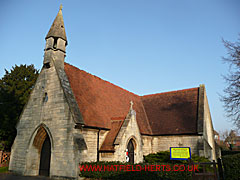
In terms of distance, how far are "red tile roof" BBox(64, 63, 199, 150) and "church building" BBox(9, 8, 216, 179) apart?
0.10m

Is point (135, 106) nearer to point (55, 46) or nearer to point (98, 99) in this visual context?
point (98, 99)

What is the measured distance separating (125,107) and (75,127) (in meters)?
8.58

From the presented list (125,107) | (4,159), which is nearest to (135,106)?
(125,107)

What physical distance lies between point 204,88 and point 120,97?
9948 millimetres

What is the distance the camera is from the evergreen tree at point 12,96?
2308cm

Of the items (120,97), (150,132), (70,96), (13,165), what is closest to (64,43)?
(70,96)

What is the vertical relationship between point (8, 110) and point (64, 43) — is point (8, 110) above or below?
below

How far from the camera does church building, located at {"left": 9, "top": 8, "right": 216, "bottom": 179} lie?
13.1 m

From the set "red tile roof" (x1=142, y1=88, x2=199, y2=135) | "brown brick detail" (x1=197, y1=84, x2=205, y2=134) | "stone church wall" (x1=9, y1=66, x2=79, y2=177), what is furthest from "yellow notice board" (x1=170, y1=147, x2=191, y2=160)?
"red tile roof" (x1=142, y1=88, x2=199, y2=135)

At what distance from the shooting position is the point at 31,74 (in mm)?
30016

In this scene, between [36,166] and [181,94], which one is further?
[181,94]

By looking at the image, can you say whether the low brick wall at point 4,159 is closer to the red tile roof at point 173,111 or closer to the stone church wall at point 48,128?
the stone church wall at point 48,128

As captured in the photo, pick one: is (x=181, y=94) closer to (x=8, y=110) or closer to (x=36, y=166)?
(x=36, y=166)

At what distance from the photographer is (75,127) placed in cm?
1286
